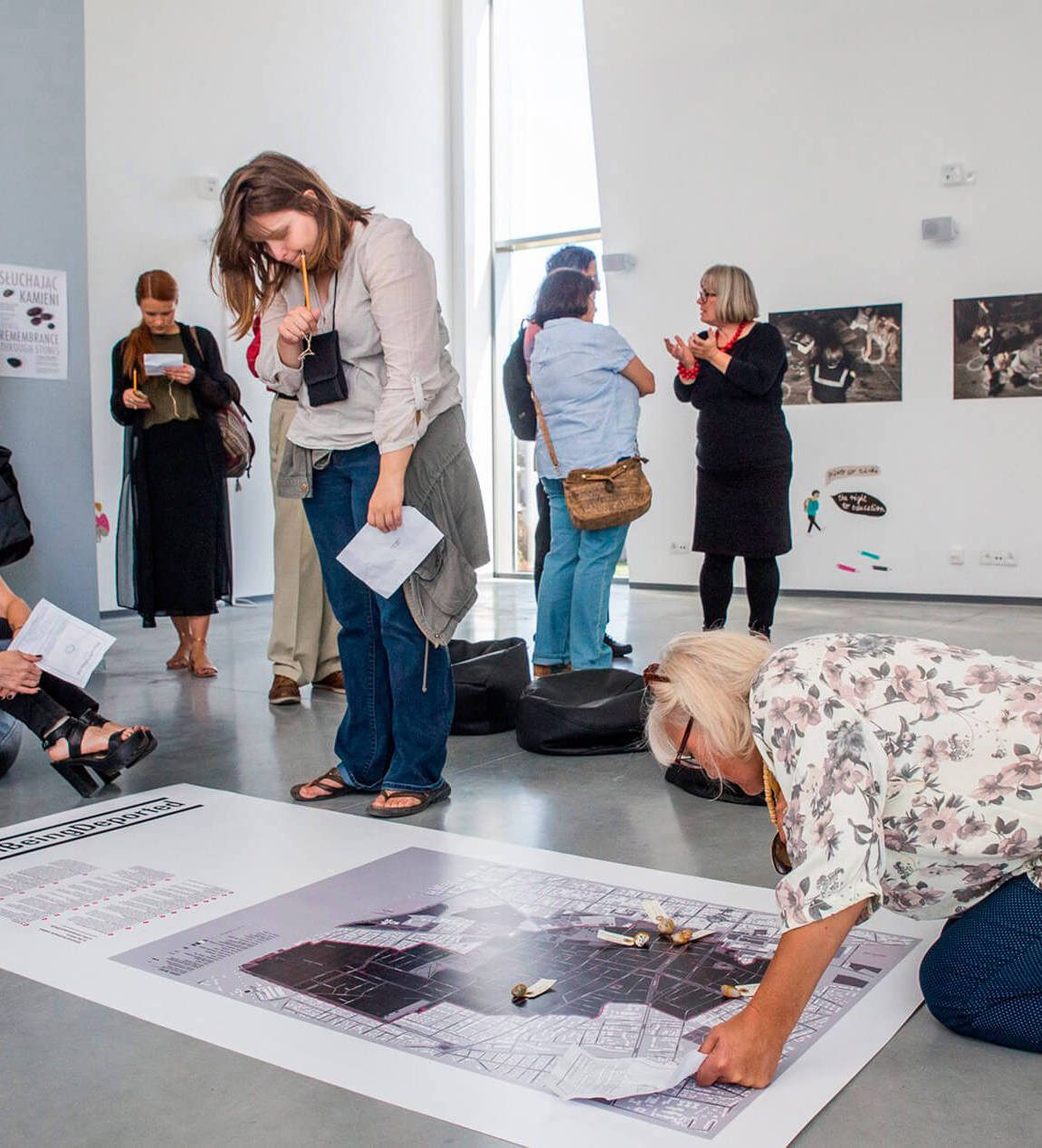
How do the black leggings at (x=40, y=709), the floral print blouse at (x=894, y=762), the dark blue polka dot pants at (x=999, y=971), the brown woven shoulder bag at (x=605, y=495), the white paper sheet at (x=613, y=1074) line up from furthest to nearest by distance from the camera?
1. the brown woven shoulder bag at (x=605, y=495)
2. the black leggings at (x=40, y=709)
3. the dark blue polka dot pants at (x=999, y=971)
4. the white paper sheet at (x=613, y=1074)
5. the floral print blouse at (x=894, y=762)

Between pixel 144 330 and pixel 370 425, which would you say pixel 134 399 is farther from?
pixel 370 425

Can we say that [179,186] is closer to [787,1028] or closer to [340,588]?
[340,588]

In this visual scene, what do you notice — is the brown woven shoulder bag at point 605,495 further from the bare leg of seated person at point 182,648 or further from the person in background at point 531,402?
the bare leg of seated person at point 182,648

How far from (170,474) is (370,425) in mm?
2278

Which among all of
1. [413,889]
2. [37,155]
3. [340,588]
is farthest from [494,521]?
[413,889]

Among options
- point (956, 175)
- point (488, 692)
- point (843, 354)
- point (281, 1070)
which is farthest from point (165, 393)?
point (956, 175)

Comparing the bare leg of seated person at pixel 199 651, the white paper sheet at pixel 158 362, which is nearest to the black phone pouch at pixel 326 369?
the white paper sheet at pixel 158 362

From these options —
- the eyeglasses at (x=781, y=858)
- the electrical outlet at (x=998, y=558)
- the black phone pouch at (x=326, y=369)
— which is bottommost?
the eyeglasses at (x=781, y=858)

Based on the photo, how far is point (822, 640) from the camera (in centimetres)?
148

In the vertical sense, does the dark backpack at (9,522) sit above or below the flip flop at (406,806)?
above

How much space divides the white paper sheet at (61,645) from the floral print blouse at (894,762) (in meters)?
1.86

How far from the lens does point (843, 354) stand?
23.6 ft

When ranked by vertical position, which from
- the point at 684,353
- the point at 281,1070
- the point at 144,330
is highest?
the point at 144,330

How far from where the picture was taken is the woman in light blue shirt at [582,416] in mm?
3934
